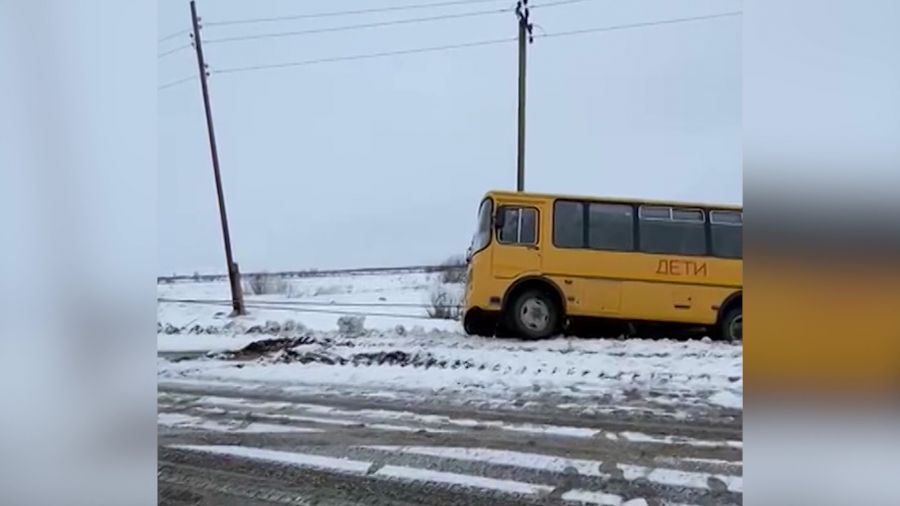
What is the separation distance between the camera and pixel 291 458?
65.0 inches

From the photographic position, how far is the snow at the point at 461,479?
152 cm

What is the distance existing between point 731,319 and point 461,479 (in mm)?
697

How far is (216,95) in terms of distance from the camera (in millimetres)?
1735

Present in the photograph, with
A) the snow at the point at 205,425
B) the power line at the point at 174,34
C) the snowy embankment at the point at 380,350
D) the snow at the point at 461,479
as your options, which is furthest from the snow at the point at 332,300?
the power line at the point at 174,34

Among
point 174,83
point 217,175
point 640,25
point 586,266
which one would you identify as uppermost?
point 640,25

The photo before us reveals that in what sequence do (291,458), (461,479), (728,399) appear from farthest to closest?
(291,458)
(461,479)
(728,399)

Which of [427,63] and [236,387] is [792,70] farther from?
[236,387]

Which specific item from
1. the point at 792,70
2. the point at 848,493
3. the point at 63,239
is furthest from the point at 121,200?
the point at 848,493

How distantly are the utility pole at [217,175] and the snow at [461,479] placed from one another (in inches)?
22.3

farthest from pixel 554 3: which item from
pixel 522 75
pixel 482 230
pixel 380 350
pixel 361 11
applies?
pixel 380 350

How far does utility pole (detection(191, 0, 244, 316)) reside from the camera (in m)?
1.71

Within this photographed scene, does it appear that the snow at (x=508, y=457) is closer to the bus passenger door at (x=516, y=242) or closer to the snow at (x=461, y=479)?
the snow at (x=461, y=479)

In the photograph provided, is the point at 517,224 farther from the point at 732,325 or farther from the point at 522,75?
the point at 732,325

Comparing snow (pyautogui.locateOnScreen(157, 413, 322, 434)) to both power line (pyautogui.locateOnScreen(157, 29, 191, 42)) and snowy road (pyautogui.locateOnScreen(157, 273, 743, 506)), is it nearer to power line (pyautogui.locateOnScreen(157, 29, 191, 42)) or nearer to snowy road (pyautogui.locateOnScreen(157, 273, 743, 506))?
snowy road (pyautogui.locateOnScreen(157, 273, 743, 506))
